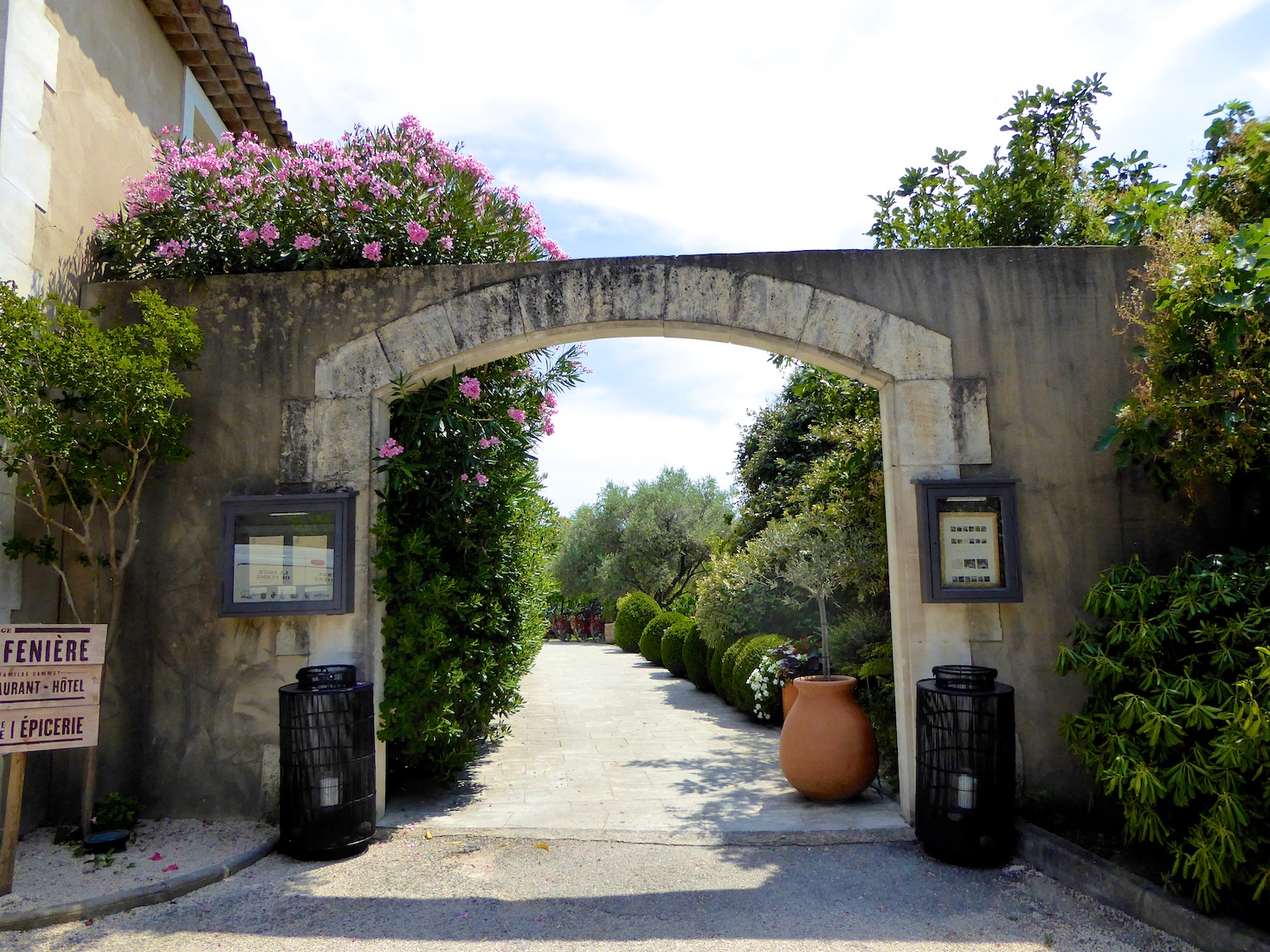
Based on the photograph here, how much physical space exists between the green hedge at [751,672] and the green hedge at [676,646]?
3.57m

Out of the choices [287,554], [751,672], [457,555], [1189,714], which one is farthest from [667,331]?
[751,672]

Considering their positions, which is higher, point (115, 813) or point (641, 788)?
point (115, 813)

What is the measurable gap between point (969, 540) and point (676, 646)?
27.5ft

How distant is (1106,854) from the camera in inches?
153

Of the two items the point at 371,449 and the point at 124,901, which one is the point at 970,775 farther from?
the point at 124,901

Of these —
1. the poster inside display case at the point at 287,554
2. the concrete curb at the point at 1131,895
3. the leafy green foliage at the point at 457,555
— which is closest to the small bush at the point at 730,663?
the leafy green foliage at the point at 457,555

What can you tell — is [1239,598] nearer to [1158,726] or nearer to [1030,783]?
[1158,726]

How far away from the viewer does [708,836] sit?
4.54m

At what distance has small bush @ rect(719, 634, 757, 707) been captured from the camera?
888 cm

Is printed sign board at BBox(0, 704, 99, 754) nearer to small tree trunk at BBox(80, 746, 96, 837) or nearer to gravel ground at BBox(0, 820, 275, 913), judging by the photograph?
small tree trunk at BBox(80, 746, 96, 837)

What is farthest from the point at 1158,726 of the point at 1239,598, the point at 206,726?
the point at 206,726

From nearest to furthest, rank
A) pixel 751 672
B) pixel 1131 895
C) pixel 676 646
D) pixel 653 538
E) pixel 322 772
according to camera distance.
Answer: pixel 1131 895, pixel 322 772, pixel 751 672, pixel 676 646, pixel 653 538

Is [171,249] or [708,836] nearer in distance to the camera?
[708,836]

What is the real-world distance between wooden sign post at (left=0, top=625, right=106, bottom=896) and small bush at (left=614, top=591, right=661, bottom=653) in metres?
13.2
